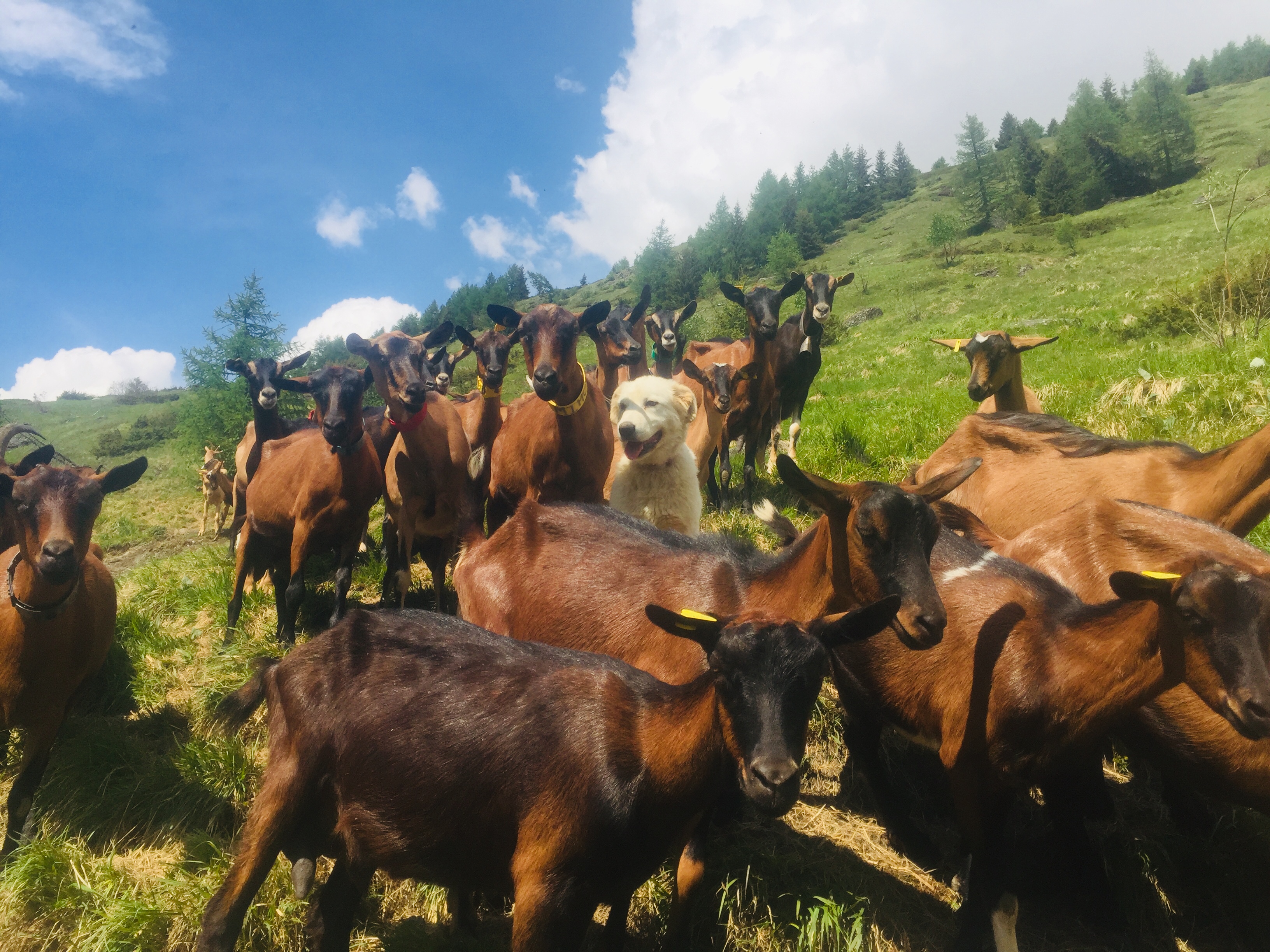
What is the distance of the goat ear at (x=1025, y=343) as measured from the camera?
794 cm

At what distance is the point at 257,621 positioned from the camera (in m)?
7.16

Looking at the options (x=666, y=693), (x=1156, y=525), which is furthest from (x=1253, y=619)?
(x=666, y=693)

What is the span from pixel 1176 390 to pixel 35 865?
12891 millimetres

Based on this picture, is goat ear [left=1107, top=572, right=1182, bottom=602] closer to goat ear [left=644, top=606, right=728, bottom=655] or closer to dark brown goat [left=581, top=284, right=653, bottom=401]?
goat ear [left=644, top=606, right=728, bottom=655]

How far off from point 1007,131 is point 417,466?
489 ft

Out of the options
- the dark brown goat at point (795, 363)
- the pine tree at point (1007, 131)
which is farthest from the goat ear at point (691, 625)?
the pine tree at point (1007, 131)

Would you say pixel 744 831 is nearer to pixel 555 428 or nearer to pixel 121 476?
pixel 555 428

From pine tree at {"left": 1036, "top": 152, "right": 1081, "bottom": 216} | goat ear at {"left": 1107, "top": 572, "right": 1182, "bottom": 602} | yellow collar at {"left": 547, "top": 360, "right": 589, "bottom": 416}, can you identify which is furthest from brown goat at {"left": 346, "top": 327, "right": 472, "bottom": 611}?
pine tree at {"left": 1036, "top": 152, "right": 1081, "bottom": 216}

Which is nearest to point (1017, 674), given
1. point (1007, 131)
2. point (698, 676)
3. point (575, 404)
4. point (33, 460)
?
point (698, 676)

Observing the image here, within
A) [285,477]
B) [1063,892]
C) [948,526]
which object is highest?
[285,477]

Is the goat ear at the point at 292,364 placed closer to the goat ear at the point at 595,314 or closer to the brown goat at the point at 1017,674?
the goat ear at the point at 595,314

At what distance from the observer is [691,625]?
2633 millimetres

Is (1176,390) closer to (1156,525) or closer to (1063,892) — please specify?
(1156,525)

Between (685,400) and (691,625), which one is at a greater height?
(685,400)
